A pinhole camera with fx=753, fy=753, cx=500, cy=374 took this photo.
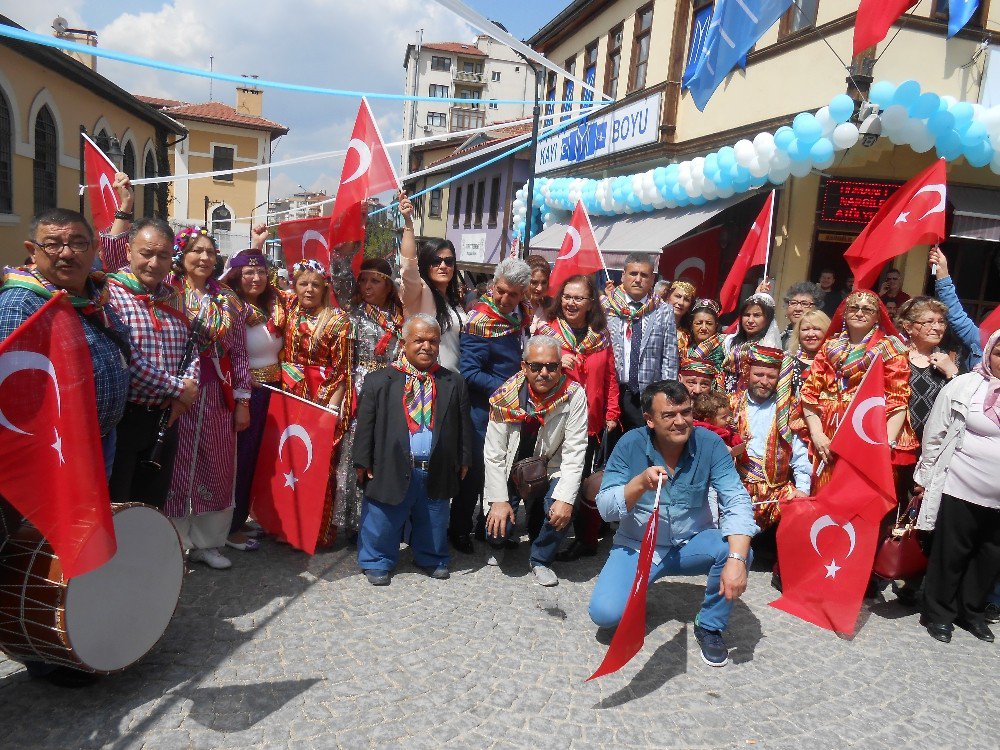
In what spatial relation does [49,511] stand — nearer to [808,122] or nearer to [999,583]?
[999,583]

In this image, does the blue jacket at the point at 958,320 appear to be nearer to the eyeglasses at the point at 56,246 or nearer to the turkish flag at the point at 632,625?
the turkish flag at the point at 632,625

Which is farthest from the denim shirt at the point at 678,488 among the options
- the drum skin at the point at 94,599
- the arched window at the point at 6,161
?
the arched window at the point at 6,161

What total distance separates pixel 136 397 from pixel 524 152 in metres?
21.7

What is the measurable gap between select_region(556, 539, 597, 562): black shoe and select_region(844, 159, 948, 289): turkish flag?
2.71 meters

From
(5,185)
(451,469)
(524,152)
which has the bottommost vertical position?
(451,469)

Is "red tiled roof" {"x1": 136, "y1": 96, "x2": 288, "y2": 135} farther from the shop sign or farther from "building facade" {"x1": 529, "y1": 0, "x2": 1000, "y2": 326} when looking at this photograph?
the shop sign

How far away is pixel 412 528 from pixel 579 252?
3.49 metres

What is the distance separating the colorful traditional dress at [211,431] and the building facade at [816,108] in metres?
7.28

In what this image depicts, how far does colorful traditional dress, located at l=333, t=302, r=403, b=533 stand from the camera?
195 inches

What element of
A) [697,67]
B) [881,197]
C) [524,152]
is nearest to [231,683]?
[697,67]

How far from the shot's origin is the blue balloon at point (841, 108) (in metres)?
7.71

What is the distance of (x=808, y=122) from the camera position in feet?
26.2

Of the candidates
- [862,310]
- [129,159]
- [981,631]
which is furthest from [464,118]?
[981,631]

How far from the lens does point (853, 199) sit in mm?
9789
